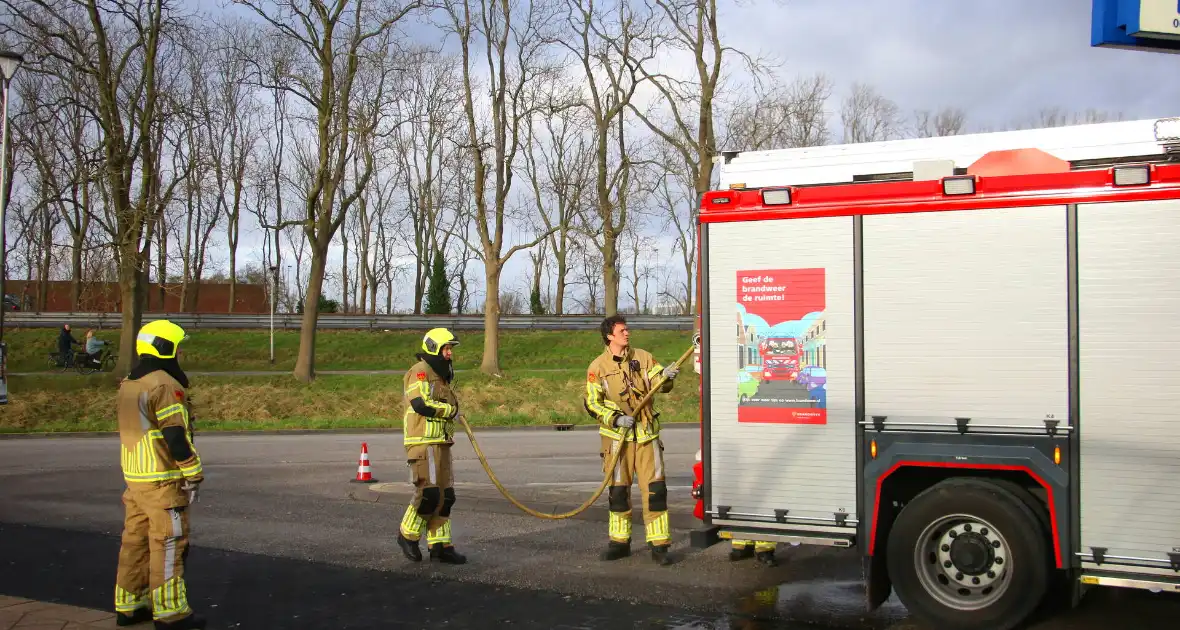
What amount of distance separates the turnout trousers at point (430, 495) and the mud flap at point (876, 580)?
11.2 ft

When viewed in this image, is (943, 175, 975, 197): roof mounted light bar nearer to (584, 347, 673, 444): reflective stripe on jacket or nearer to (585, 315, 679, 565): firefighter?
(585, 315, 679, 565): firefighter

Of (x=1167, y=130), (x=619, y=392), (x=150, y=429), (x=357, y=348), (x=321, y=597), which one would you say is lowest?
(x=321, y=597)

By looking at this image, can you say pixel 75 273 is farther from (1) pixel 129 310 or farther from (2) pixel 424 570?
(2) pixel 424 570

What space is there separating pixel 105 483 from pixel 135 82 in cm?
1940

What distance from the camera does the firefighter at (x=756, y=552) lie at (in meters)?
8.03

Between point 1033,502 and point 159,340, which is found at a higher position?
point 159,340

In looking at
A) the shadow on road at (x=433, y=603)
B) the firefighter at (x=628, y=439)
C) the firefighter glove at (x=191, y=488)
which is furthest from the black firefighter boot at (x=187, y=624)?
the firefighter at (x=628, y=439)

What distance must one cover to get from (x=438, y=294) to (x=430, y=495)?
152 feet

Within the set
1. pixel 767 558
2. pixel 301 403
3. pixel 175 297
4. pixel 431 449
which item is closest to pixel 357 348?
pixel 301 403

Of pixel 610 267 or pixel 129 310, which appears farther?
pixel 610 267

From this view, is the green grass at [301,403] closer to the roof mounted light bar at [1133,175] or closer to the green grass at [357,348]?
the green grass at [357,348]

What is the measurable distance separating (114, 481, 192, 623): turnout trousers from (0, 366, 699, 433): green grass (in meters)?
16.0

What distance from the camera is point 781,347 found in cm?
668

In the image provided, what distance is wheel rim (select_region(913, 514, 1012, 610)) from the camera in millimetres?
6102
